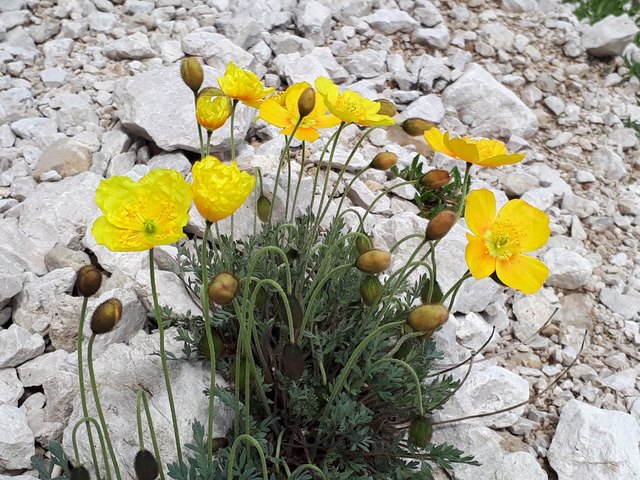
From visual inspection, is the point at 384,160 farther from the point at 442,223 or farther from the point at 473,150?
the point at 442,223

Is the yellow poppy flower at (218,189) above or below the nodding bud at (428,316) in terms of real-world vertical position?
above

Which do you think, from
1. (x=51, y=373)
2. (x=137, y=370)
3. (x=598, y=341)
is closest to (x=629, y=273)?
(x=598, y=341)

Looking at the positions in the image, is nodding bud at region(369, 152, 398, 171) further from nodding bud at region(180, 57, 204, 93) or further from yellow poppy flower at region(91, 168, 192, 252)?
yellow poppy flower at region(91, 168, 192, 252)

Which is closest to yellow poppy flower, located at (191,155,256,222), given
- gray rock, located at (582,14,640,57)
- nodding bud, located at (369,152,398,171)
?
nodding bud, located at (369,152,398,171)

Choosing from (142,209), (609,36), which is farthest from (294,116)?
(609,36)

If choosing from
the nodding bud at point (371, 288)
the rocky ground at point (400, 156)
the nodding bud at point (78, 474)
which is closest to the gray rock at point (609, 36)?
the rocky ground at point (400, 156)

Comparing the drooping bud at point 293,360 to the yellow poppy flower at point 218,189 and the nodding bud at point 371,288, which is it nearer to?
the nodding bud at point 371,288

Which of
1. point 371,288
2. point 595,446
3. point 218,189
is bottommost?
point 595,446
